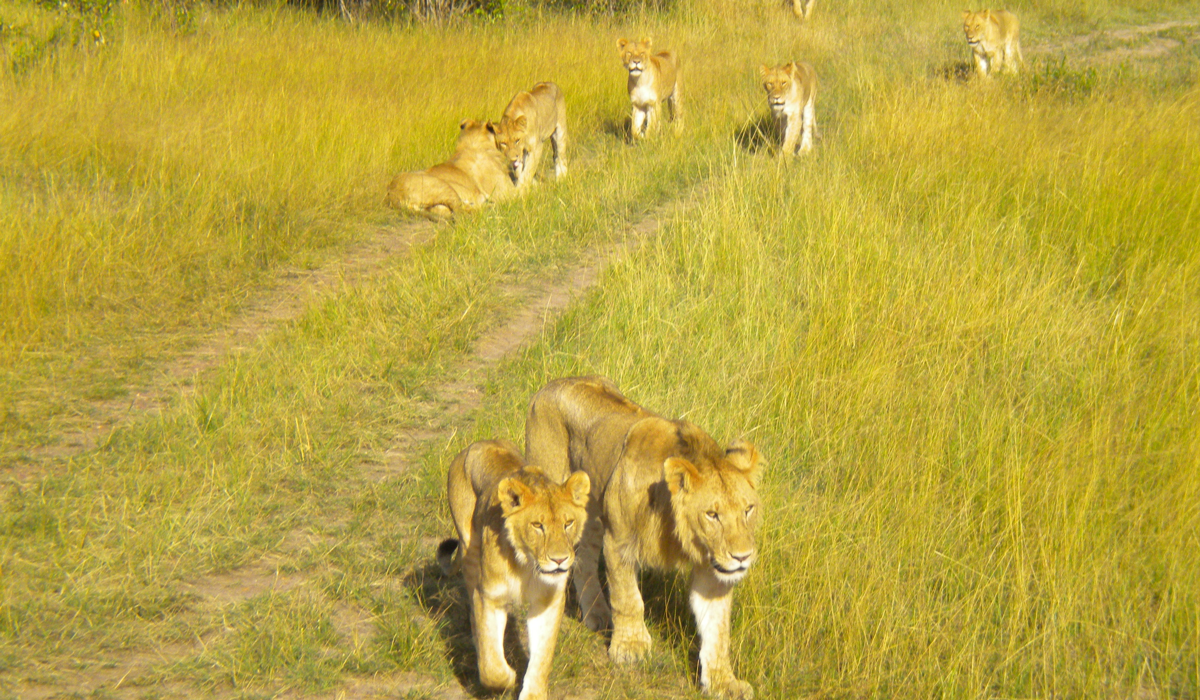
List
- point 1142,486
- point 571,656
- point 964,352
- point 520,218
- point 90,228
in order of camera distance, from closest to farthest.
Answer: point 571,656, point 1142,486, point 964,352, point 90,228, point 520,218

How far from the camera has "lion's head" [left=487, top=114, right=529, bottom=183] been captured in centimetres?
902

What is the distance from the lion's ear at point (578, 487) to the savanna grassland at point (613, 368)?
73cm

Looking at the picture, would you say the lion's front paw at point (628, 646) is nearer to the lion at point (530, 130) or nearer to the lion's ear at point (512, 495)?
the lion's ear at point (512, 495)

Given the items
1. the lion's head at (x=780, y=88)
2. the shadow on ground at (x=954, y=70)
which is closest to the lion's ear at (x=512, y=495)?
the lion's head at (x=780, y=88)

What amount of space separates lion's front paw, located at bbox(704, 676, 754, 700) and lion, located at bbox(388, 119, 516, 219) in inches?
227

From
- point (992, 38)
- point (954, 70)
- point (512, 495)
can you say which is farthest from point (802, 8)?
point (512, 495)

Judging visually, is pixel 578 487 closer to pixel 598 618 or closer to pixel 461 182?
pixel 598 618

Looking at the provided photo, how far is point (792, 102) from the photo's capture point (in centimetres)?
990

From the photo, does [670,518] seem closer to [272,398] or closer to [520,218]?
[272,398]

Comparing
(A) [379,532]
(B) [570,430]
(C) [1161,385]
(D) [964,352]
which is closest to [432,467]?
(A) [379,532]

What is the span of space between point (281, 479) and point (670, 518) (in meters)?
2.14

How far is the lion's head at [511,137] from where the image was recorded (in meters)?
9.02

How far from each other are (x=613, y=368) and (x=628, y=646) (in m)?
2.02

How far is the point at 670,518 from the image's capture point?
322cm
